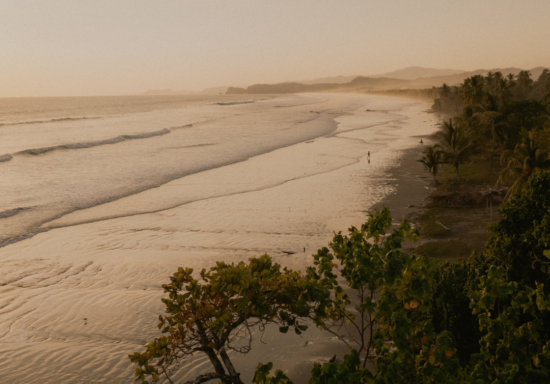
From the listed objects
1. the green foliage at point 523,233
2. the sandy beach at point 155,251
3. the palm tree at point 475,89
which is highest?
the palm tree at point 475,89

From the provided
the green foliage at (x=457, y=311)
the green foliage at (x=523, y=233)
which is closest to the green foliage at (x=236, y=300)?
the green foliage at (x=457, y=311)

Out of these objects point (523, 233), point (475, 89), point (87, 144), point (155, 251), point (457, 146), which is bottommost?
point (155, 251)

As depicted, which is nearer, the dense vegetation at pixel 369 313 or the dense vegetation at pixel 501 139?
the dense vegetation at pixel 369 313

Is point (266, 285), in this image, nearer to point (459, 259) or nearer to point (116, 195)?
point (459, 259)

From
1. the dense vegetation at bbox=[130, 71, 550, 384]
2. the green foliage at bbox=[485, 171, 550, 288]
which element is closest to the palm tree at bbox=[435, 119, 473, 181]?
the green foliage at bbox=[485, 171, 550, 288]

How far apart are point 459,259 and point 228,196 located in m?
16.4

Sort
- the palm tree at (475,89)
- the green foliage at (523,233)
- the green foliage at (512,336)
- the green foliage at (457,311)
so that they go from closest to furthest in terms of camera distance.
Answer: the green foliage at (512,336), the green foliage at (523,233), the green foliage at (457,311), the palm tree at (475,89)

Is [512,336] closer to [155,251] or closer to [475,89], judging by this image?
[155,251]

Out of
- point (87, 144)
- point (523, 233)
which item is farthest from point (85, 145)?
point (523, 233)

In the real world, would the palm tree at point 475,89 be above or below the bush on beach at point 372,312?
above

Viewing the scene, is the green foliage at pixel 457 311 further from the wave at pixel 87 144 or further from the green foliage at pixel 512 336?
the wave at pixel 87 144

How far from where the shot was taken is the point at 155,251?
19.8 meters

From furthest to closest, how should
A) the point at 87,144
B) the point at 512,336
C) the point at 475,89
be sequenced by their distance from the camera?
1. the point at 475,89
2. the point at 87,144
3. the point at 512,336

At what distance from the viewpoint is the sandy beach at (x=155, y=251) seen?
12.2 m
